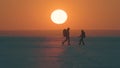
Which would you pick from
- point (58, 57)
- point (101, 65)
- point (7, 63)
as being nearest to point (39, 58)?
point (58, 57)

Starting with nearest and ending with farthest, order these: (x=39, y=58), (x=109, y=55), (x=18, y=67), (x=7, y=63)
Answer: (x=18, y=67) < (x=7, y=63) < (x=39, y=58) < (x=109, y=55)

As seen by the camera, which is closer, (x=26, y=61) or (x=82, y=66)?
(x=82, y=66)

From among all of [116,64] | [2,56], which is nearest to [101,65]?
[116,64]

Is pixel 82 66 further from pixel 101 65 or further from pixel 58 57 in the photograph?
pixel 58 57

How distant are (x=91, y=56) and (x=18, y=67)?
5.00 m

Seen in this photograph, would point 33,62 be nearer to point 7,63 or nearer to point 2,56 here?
point 7,63

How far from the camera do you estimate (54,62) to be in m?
18.9

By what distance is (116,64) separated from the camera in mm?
18531

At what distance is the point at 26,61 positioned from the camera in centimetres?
1956

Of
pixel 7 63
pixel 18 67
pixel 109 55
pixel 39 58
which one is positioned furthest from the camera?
pixel 109 55

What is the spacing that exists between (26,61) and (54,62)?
132cm

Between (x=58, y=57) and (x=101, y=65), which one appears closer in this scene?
(x=101, y=65)

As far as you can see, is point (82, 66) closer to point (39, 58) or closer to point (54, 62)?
point (54, 62)

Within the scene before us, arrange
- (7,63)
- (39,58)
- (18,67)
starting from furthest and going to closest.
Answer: (39,58), (7,63), (18,67)
